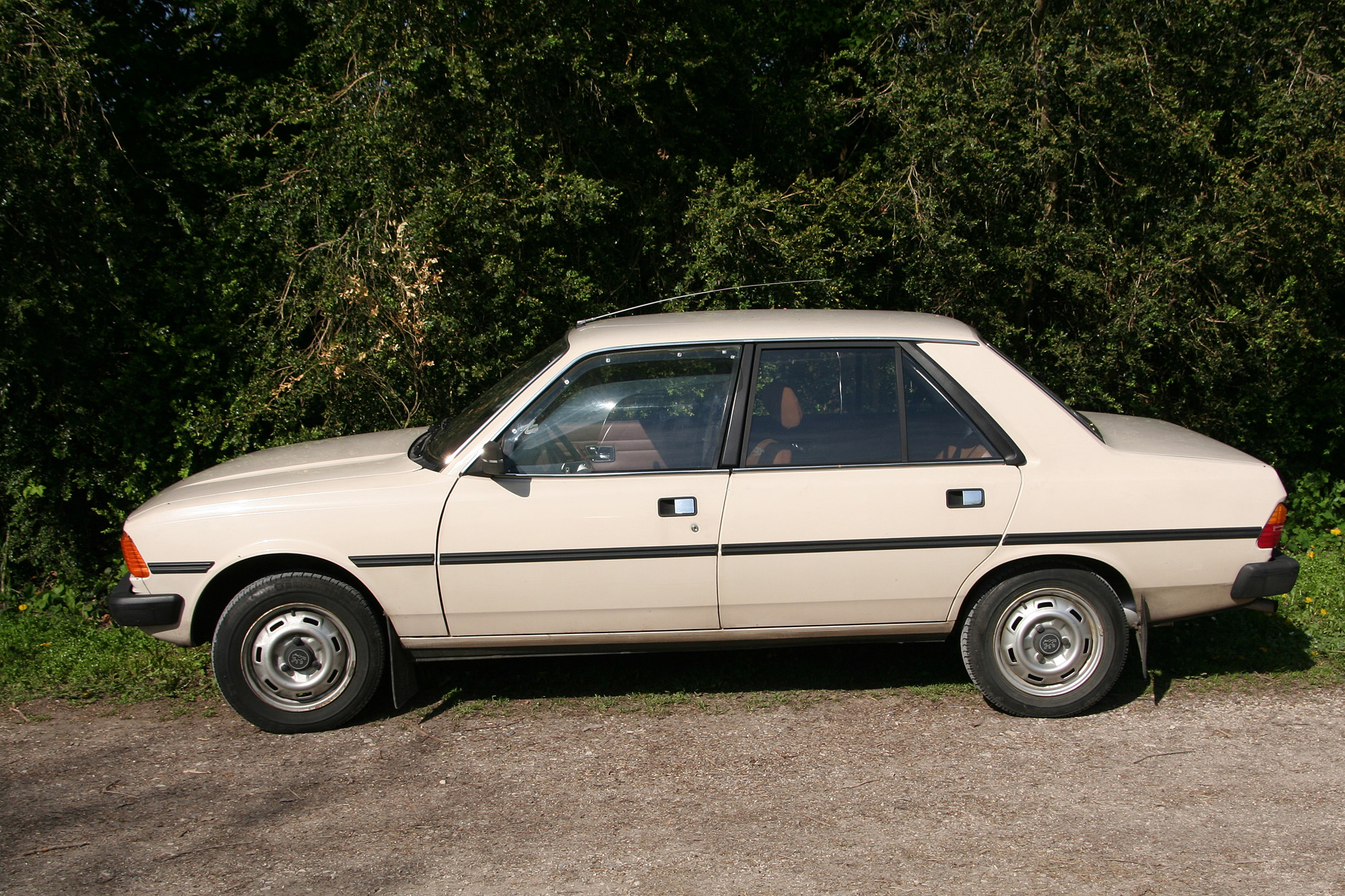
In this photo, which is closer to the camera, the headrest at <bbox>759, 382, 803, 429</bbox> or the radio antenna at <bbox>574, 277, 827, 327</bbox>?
the headrest at <bbox>759, 382, 803, 429</bbox>

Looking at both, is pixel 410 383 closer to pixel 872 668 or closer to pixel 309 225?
pixel 309 225

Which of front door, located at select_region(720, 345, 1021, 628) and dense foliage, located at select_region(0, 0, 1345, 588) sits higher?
dense foliage, located at select_region(0, 0, 1345, 588)

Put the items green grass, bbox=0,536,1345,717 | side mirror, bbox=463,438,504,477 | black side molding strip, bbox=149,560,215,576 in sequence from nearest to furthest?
side mirror, bbox=463,438,504,477 < black side molding strip, bbox=149,560,215,576 < green grass, bbox=0,536,1345,717

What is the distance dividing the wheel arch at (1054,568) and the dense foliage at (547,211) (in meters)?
2.84

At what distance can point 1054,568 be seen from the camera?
4.68 metres

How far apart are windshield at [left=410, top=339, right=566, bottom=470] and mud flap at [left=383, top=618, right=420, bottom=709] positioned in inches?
30.5

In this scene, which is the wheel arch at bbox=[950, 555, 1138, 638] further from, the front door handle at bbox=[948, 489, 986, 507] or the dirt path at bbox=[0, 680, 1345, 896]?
the dirt path at bbox=[0, 680, 1345, 896]

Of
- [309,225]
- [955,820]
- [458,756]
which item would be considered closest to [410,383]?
[309,225]

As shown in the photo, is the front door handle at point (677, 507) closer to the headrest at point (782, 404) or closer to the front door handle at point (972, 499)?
the headrest at point (782, 404)

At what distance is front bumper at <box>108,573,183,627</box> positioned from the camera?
4602 mm

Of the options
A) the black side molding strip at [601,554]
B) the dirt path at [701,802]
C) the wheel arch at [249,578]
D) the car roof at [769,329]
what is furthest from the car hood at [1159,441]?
the wheel arch at [249,578]

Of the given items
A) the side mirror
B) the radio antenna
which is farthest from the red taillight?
the side mirror

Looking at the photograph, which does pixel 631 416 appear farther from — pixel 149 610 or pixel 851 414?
pixel 149 610

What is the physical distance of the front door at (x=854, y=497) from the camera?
4.55 metres
